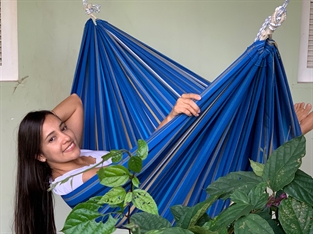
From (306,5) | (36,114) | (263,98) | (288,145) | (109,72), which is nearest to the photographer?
(288,145)

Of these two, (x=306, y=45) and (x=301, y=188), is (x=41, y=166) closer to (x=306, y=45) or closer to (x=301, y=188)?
(x=301, y=188)

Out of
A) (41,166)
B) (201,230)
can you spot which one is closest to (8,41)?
(41,166)

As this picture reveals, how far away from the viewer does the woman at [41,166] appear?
1.40 meters

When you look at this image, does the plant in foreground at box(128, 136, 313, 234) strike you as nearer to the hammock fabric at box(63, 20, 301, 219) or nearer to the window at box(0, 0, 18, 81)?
the hammock fabric at box(63, 20, 301, 219)

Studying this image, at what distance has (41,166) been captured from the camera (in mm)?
1458

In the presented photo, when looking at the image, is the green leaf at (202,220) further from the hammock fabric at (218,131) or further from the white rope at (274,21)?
the white rope at (274,21)

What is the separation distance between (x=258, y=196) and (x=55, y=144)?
91cm

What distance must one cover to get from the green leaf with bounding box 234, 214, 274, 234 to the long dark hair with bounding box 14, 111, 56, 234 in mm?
945

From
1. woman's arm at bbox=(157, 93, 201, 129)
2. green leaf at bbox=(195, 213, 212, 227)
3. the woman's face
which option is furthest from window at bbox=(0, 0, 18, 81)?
green leaf at bbox=(195, 213, 212, 227)

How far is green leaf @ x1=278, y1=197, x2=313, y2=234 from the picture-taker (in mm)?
632

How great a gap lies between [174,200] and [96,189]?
0.23 metres

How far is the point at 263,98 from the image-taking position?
3.53 ft

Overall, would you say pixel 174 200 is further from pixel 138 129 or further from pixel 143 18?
pixel 143 18

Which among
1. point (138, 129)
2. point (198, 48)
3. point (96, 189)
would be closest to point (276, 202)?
point (96, 189)
